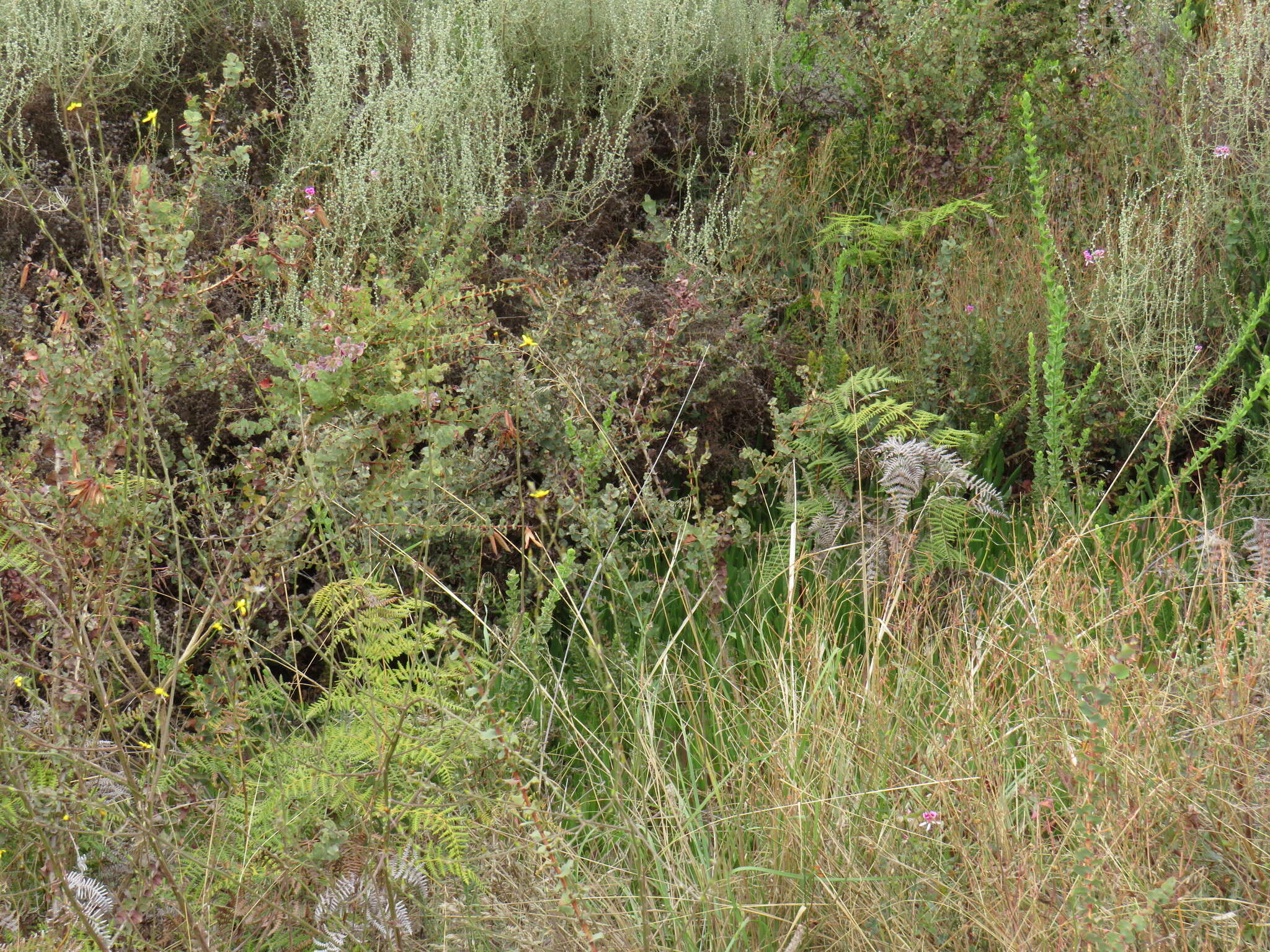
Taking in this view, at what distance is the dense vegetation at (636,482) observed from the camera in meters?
2.02

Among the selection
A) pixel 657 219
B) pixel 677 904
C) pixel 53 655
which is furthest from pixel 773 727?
pixel 657 219

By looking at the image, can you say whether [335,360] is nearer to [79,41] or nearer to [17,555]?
[17,555]

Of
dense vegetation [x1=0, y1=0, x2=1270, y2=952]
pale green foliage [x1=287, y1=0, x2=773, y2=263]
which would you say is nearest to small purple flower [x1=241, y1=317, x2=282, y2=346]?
dense vegetation [x1=0, y1=0, x2=1270, y2=952]

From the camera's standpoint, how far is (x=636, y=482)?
334 cm

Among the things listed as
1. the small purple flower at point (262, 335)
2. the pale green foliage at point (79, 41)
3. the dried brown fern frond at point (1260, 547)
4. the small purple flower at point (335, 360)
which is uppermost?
the pale green foliage at point (79, 41)

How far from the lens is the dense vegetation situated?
79.4 inches

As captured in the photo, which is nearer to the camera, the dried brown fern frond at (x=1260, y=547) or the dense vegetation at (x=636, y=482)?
the dense vegetation at (x=636, y=482)

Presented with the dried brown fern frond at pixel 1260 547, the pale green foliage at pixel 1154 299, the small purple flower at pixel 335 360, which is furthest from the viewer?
the pale green foliage at pixel 1154 299

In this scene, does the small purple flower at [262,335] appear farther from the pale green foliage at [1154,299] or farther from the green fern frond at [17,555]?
the pale green foliage at [1154,299]

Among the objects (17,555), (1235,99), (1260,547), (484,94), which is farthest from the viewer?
(484,94)

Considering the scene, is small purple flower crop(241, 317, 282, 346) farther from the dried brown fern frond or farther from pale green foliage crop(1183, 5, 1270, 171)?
pale green foliage crop(1183, 5, 1270, 171)

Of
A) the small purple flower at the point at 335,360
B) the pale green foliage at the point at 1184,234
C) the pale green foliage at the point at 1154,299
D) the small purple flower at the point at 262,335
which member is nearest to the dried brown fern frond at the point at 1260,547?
the pale green foliage at the point at 1184,234

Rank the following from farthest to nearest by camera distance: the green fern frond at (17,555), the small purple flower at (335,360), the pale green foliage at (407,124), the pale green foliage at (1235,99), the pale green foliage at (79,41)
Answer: the pale green foliage at (79,41) < the pale green foliage at (407,124) < the pale green foliage at (1235,99) < the small purple flower at (335,360) < the green fern frond at (17,555)

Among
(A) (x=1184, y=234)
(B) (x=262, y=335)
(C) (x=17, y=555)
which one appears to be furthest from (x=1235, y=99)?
(C) (x=17, y=555)
